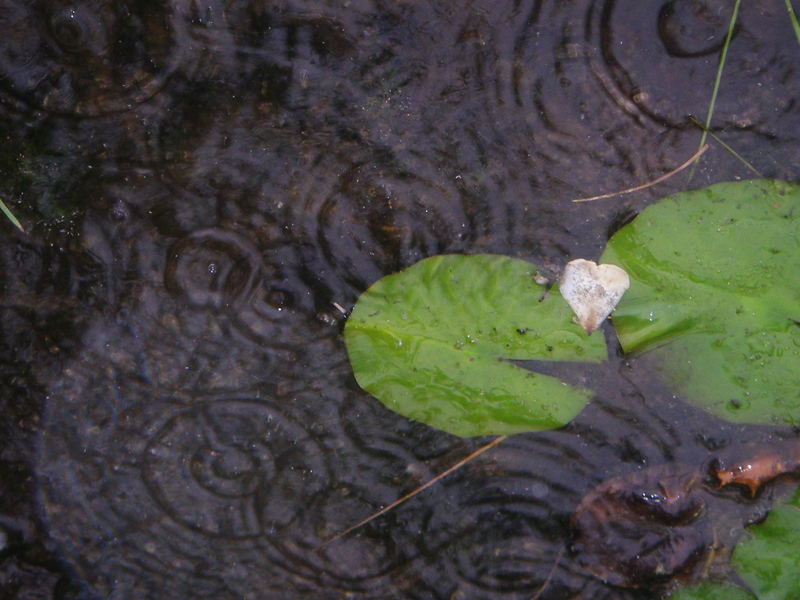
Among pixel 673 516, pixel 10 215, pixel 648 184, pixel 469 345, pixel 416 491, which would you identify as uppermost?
pixel 10 215

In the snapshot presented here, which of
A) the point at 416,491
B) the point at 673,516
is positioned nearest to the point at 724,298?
the point at 673,516

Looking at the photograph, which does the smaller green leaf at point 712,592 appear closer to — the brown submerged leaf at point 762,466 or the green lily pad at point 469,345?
the brown submerged leaf at point 762,466

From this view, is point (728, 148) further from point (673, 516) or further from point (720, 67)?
point (673, 516)

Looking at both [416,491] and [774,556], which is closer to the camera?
[774,556]

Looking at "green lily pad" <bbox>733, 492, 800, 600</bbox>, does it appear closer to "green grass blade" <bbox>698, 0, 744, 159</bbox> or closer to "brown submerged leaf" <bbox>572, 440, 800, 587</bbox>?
"brown submerged leaf" <bbox>572, 440, 800, 587</bbox>

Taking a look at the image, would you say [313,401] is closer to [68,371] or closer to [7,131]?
[68,371]

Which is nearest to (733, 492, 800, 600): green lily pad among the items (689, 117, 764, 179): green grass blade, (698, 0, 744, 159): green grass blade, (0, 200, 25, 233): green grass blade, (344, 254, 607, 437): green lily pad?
(344, 254, 607, 437): green lily pad

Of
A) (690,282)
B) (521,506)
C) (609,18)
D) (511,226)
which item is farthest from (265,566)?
(609,18)
